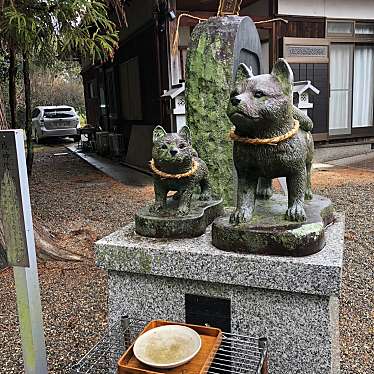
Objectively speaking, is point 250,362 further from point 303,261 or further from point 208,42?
point 208,42

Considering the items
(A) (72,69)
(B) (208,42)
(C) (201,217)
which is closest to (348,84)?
(B) (208,42)

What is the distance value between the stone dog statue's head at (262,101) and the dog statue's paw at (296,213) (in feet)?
1.27

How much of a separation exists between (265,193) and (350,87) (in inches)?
315

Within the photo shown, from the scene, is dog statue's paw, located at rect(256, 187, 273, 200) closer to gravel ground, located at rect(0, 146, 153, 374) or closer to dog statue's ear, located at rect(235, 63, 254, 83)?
dog statue's ear, located at rect(235, 63, 254, 83)

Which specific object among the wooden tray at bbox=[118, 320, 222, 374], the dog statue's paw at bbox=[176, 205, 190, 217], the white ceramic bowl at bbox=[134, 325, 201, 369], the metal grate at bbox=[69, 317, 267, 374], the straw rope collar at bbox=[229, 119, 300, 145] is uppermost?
the straw rope collar at bbox=[229, 119, 300, 145]

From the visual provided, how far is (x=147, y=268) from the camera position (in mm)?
2053

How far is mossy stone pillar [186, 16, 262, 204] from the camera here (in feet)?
10.1

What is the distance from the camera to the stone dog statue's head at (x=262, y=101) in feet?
5.63

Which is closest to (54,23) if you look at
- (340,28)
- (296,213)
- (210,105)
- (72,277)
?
(210,105)

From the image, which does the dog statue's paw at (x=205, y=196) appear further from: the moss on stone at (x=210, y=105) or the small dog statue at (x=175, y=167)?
the moss on stone at (x=210, y=105)

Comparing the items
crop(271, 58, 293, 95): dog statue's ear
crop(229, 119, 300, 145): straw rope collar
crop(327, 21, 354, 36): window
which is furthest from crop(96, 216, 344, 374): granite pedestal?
crop(327, 21, 354, 36): window

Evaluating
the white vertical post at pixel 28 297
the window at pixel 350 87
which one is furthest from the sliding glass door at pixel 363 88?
the white vertical post at pixel 28 297

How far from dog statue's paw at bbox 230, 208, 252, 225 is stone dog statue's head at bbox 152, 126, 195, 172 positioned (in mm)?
359

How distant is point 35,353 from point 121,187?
6165mm
